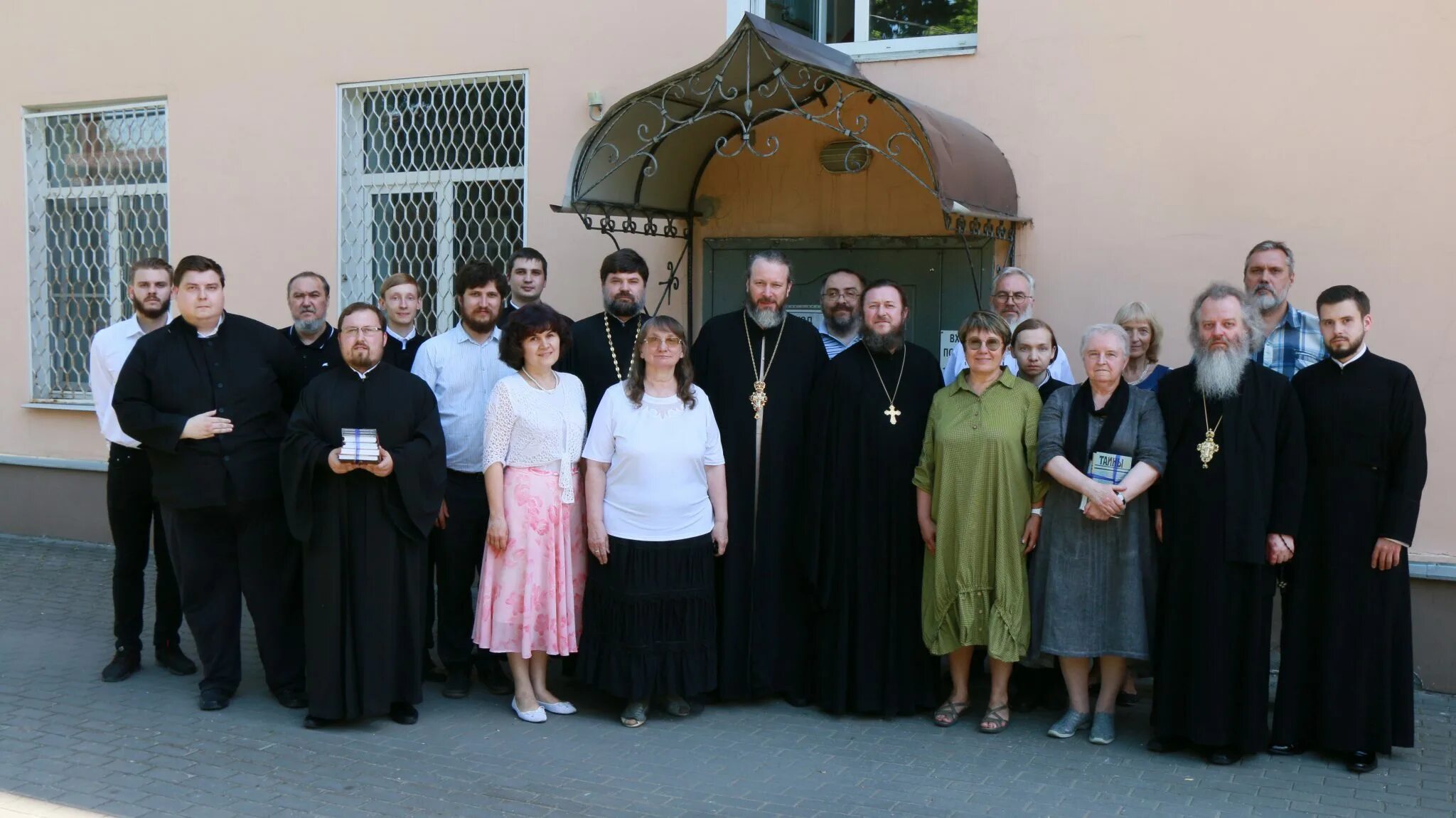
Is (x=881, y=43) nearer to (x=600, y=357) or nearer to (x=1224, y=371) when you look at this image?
(x=600, y=357)

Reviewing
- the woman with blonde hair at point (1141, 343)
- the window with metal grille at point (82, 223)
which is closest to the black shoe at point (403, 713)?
the woman with blonde hair at point (1141, 343)

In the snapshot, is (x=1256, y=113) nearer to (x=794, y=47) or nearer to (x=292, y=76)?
(x=794, y=47)

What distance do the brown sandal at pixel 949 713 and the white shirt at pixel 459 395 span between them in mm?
2224

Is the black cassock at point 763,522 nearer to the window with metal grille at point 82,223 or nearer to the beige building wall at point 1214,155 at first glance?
the beige building wall at point 1214,155

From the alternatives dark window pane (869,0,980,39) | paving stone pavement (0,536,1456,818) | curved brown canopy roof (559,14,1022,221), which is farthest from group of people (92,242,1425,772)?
dark window pane (869,0,980,39)

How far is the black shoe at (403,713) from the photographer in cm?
538

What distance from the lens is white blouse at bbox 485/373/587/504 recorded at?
17.2ft

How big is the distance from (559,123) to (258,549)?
3285 mm

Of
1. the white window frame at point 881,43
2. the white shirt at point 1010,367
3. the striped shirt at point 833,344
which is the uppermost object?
the white window frame at point 881,43

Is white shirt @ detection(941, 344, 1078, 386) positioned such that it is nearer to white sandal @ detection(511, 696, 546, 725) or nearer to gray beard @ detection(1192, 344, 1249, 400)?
gray beard @ detection(1192, 344, 1249, 400)

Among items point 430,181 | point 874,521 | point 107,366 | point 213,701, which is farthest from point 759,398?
point 430,181

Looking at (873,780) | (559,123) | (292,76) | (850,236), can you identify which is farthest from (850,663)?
(292,76)

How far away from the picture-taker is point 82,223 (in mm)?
9430

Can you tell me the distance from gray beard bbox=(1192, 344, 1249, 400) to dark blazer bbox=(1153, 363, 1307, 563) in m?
0.03
